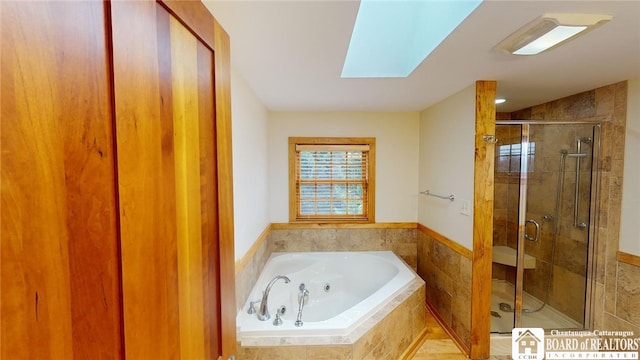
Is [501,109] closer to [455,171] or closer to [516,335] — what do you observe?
[455,171]

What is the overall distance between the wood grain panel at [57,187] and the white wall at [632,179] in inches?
127

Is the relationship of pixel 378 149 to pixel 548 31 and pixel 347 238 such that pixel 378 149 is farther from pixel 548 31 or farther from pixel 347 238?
pixel 548 31

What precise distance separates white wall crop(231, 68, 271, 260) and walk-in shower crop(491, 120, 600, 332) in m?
2.19

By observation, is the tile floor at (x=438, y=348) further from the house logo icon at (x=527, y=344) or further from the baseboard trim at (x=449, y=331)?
the house logo icon at (x=527, y=344)

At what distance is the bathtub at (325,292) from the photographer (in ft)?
5.78

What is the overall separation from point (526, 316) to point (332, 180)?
8.06 feet

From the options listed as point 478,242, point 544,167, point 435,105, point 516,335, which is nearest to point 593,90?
point 544,167

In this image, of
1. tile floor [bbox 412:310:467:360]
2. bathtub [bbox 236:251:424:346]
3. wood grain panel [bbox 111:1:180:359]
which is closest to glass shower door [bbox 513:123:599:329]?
tile floor [bbox 412:310:467:360]

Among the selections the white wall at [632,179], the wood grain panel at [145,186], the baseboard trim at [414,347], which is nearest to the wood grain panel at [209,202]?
the wood grain panel at [145,186]

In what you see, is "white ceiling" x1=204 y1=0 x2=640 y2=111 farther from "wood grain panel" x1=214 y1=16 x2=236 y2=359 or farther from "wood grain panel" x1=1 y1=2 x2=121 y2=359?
"wood grain panel" x1=1 y1=2 x2=121 y2=359

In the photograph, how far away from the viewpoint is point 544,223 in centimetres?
276

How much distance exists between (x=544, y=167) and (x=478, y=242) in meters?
1.23

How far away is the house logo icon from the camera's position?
222 centimetres

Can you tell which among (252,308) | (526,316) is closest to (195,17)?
(252,308)
